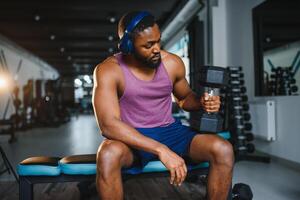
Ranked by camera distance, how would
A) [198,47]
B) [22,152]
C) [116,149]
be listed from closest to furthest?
[116,149], [22,152], [198,47]

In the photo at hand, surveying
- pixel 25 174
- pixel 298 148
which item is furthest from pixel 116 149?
pixel 298 148

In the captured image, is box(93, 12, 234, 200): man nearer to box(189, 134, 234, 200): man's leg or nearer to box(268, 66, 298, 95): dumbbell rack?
box(189, 134, 234, 200): man's leg

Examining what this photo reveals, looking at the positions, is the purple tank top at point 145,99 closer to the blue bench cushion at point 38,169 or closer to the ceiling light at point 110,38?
the blue bench cushion at point 38,169

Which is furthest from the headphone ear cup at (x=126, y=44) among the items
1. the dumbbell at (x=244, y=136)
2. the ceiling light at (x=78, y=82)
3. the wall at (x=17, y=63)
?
the ceiling light at (x=78, y=82)

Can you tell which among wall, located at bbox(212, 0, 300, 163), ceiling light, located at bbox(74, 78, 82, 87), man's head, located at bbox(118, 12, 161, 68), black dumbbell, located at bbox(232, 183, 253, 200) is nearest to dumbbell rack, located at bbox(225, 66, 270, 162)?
wall, located at bbox(212, 0, 300, 163)

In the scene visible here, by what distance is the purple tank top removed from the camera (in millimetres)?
1491

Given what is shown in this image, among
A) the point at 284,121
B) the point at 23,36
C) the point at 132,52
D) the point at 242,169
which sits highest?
the point at 23,36

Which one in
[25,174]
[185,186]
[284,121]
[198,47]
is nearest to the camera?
[25,174]

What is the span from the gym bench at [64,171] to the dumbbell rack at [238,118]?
1.81 meters

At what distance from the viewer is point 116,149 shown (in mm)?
1292

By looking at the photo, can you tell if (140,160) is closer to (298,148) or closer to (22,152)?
(298,148)

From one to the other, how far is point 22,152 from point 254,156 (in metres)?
2.78

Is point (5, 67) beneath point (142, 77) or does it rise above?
above

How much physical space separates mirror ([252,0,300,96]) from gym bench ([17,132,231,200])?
209 centimetres
